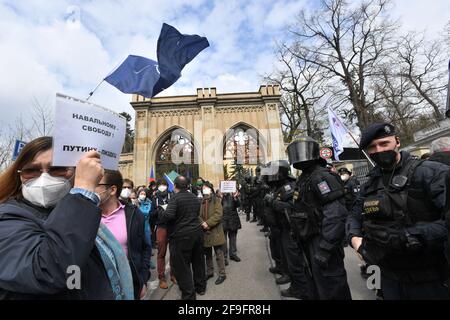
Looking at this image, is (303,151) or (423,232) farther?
(303,151)

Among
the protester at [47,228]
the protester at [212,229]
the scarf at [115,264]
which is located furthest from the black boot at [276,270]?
the protester at [47,228]

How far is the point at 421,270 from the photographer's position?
1.71 m

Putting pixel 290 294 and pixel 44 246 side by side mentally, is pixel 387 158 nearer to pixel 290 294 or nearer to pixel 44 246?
pixel 44 246

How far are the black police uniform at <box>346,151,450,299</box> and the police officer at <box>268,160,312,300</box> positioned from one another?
64.2 inches

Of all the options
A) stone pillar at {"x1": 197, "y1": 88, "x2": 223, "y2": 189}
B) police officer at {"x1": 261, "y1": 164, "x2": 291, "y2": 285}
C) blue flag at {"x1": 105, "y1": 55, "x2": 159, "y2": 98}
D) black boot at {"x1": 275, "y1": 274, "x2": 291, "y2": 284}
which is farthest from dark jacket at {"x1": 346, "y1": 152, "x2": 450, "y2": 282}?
stone pillar at {"x1": 197, "y1": 88, "x2": 223, "y2": 189}

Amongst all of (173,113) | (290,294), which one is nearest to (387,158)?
(290,294)

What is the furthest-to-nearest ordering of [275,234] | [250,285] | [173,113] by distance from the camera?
[173,113], [275,234], [250,285]

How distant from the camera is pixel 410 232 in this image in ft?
5.35

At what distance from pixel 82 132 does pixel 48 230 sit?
1.71 ft

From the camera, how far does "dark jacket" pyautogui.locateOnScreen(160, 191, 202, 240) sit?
3768 mm

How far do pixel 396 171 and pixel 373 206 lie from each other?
395mm

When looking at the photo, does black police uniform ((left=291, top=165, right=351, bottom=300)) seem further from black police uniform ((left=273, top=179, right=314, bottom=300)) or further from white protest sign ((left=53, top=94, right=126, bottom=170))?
white protest sign ((left=53, top=94, right=126, bottom=170))

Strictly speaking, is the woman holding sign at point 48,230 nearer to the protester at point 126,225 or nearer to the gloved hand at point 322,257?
the protester at point 126,225
